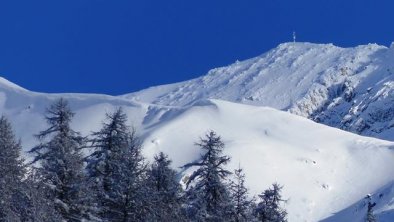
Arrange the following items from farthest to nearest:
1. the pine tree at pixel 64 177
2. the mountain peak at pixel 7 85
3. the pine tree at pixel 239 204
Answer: the mountain peak at pixel 7 85 < the pine tree at pixel 239 204 < the pine tree at pixel 64 177

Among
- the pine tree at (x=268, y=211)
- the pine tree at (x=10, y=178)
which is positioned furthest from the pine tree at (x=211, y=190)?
the pine tree at (x=10, y=178)

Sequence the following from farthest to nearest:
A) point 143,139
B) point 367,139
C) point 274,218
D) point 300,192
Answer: point 367,139
point 143,139
point 300,192
point 274,218

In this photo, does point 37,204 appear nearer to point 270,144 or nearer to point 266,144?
point 266,144

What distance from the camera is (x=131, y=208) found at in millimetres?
26234

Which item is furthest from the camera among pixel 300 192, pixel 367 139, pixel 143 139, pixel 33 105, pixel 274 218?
pixel 33 105

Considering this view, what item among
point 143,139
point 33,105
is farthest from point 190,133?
point 33,105

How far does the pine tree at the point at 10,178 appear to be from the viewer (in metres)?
24.1

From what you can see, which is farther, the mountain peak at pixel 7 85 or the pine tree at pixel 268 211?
the mountain peak at pixel 7 85

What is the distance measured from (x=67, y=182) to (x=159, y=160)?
3.79 metres

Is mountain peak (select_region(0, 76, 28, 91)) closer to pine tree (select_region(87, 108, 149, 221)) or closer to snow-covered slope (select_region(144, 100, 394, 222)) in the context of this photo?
snow-covered slope (select_region(144, 100, 394, 222))

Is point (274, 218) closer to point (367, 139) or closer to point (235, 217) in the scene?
point (235, 217)

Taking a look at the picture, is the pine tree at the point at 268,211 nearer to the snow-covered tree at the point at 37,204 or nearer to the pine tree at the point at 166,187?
the pine tree at the point at 166,187

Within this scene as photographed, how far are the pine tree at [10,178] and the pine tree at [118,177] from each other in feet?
7.35

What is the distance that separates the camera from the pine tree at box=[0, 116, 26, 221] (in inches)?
949
